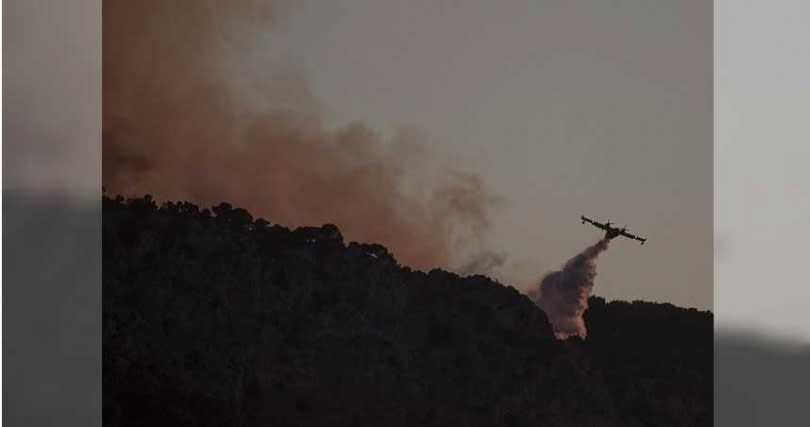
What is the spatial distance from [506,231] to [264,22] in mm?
1216

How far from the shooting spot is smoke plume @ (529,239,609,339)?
152 inches

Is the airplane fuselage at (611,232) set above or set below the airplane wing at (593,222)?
below

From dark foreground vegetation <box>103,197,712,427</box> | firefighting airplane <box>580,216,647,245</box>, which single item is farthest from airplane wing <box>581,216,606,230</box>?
dark foreground vegetation <box>103,197,712,427</box>

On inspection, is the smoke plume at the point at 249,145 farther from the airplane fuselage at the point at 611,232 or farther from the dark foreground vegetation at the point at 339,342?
the airplane fuselage at the point at 611,232

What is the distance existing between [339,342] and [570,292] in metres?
0.88

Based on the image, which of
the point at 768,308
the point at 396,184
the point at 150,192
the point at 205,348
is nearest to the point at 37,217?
the point at 150,192

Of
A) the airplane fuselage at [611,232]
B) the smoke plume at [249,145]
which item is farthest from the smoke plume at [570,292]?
the smoke plume at [249,145]

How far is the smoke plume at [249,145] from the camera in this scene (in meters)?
4.02

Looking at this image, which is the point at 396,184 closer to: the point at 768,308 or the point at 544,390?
the point at 544,390

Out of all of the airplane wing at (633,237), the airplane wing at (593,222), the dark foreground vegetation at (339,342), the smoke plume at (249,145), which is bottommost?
the dark foreground vegetation at (339,342)

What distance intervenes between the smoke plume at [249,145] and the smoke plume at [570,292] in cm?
29

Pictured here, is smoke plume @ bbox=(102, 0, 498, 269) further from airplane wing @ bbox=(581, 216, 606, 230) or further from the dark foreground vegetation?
airplane wing @ bbox=(581, 216, 606, 230)

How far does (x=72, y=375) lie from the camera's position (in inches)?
174

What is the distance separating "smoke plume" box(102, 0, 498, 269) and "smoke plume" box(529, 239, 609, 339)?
295 mm
